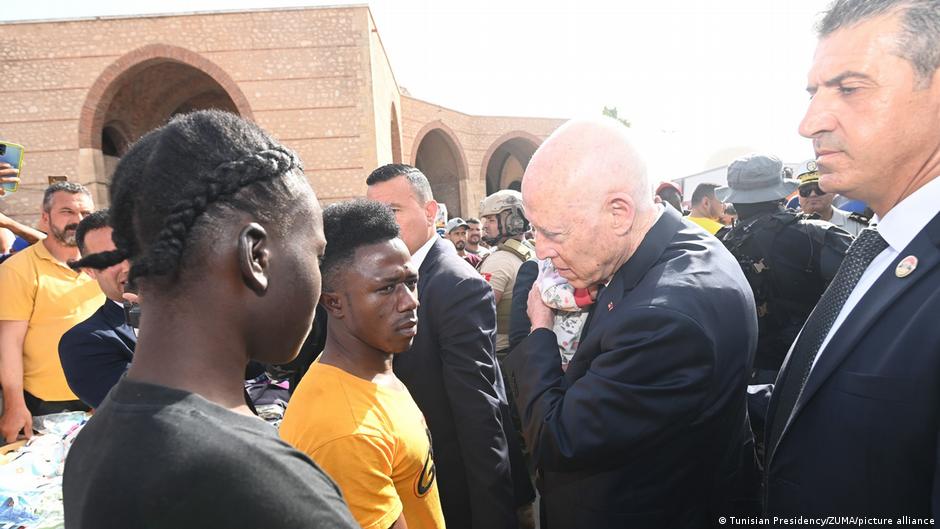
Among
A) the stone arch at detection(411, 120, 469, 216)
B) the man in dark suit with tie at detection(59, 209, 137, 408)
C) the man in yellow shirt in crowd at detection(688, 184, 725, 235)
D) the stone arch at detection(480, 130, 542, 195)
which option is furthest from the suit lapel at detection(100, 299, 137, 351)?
the stone arch at detection(480, 130, 542, 195)

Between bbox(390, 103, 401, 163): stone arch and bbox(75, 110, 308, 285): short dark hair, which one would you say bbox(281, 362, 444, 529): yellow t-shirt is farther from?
bbox(390, 103, 401, 163): stone arch

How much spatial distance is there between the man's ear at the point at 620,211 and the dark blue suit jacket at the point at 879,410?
2.00ft

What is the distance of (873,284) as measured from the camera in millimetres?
1238

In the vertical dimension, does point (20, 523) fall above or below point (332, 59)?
below

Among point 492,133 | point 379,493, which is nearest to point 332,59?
point 492,133

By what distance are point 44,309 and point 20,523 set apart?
5.61 ft

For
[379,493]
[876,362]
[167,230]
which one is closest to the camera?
[167,230]

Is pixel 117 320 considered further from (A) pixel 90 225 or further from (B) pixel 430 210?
(B) pixel 430 210

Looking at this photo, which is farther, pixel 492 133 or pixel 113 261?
pixel 492 133

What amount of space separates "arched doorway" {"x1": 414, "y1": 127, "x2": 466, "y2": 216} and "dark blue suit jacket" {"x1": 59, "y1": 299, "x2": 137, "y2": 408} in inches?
777

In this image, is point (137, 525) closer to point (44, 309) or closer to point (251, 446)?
point (251, 446)

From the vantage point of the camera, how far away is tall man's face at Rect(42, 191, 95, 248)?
363cm

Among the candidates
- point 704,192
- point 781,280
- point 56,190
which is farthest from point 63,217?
point 704,192

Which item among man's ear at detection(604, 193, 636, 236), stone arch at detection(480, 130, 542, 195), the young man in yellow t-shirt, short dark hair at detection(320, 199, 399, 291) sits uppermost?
man's ear at detection(604, 193, 636, 236)
